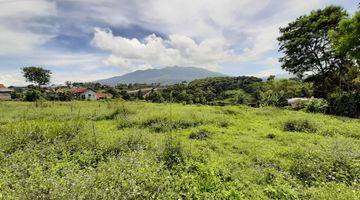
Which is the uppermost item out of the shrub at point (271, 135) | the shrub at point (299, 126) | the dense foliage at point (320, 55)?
the dense foliage at point (320, 55)

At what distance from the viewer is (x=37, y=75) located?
261 ft

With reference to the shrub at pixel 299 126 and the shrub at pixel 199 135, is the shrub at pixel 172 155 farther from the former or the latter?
the shrub at pixel 299 126

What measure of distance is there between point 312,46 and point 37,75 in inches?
2781

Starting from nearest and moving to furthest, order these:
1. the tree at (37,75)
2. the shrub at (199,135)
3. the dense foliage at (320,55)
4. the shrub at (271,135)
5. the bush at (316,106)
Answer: the shrub at (199,135) < the shrub at (271,135) < the bush at (316,106) < the dense foliage at (320,55) < the tree at (37,75)

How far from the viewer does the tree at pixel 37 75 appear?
→ 255ft

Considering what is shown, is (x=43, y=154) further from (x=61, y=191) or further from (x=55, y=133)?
(x=61, y=191)

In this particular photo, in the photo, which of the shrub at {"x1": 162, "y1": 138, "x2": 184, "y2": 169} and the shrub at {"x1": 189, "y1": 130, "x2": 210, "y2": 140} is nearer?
the shrub at {"x1": 162, "y1": 138, "x2": 184, "y2": 169}

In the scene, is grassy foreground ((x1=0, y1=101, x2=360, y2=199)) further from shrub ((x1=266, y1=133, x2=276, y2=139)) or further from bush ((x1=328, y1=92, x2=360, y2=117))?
bush ((x1=328, y1=92, x2=360, y2=117))

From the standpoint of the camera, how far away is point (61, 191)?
17.0 feet

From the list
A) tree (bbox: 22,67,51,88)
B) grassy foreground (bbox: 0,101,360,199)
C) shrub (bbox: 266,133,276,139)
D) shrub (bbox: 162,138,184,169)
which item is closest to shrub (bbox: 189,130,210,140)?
grassy foreground (bbox: 0,101,360,199)

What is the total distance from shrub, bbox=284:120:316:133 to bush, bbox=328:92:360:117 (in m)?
8.98

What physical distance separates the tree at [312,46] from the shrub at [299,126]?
16.7 meters

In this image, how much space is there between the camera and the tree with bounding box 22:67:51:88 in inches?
3061

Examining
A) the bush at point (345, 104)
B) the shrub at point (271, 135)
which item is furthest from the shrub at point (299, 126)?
the bush at point (345, 104)
